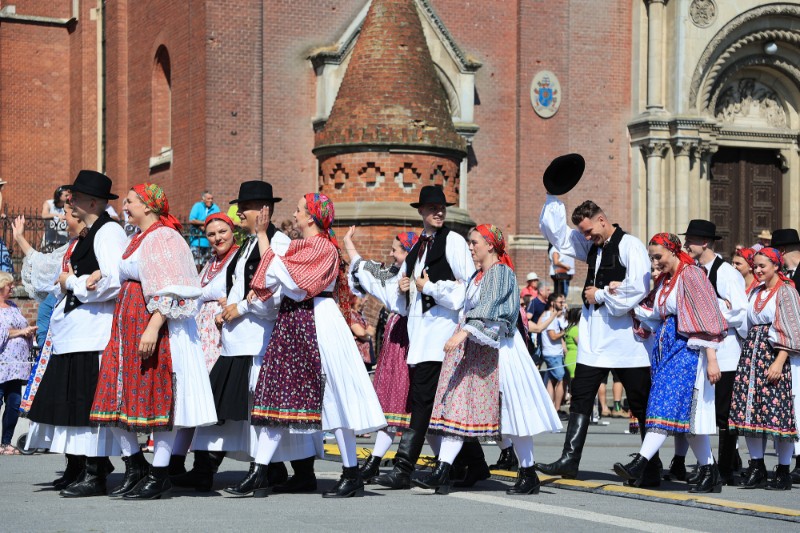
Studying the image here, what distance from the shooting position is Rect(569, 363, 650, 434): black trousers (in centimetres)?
996

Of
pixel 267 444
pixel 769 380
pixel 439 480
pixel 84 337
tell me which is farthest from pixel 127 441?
pixel 769 380

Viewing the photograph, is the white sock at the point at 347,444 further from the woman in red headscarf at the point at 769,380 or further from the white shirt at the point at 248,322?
the woman in red headscarf at the point at 769,380

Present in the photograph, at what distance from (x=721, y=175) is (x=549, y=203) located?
1912 cm

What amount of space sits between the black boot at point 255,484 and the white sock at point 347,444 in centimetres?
52

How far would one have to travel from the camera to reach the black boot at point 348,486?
28.9 ft

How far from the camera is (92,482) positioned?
28.5ft

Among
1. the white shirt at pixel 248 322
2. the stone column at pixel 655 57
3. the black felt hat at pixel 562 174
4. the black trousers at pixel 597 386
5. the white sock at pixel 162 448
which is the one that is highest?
the stone column at pixel 655 57

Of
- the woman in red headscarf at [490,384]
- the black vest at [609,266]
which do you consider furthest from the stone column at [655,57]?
the woman in red headscarf at [490,384]

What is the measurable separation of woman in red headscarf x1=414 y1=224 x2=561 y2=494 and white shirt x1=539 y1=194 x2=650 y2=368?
79cm

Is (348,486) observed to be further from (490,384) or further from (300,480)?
(490,384)

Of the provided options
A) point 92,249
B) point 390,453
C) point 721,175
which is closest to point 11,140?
point 721,175

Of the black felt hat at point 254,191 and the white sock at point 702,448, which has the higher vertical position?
the black felt hat at point 254,191

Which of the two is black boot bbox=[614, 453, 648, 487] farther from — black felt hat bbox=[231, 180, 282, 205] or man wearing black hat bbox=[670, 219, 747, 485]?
black felt hat bbox=[231, 180, 282, 205]

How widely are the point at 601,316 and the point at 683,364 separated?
721mm
